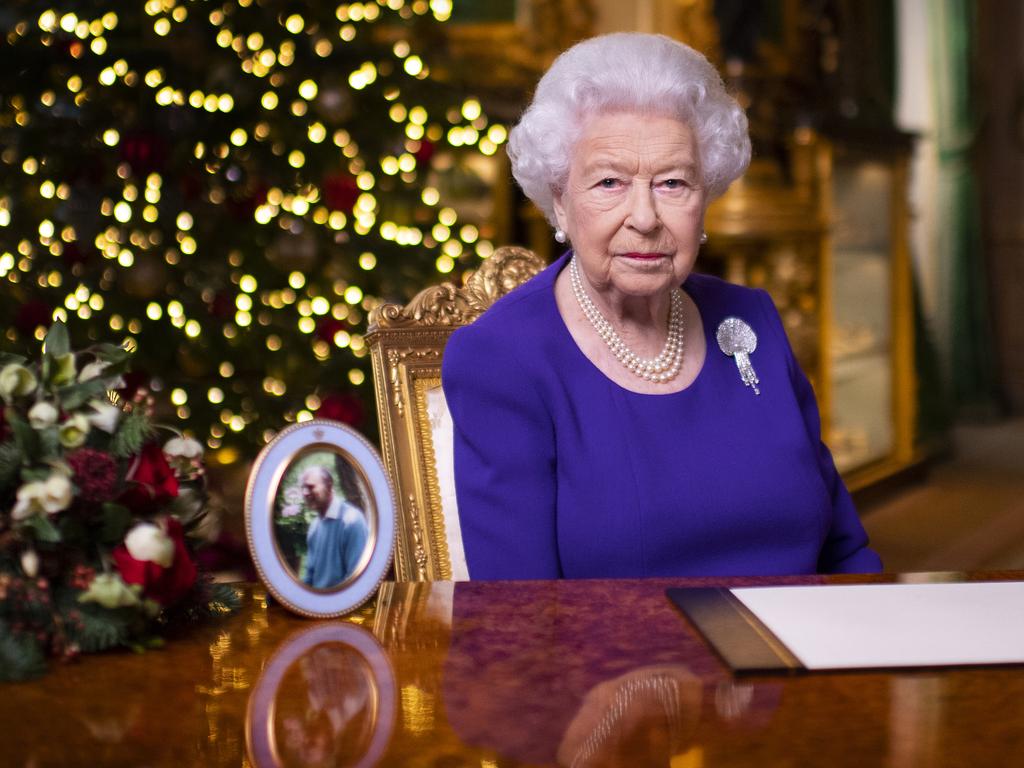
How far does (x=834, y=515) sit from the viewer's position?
2119mm

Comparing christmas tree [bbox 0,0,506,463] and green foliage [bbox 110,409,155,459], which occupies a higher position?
christmas tree [bbox 0,0,506,463]

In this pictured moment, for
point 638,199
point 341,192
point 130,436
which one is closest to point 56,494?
point 130,436

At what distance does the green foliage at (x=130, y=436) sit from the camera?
1244mm

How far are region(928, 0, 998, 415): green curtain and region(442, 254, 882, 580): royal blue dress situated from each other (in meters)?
7.06

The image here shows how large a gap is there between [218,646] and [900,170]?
20.7 feet

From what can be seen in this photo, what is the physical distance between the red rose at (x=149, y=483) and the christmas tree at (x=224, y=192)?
236 centimetres

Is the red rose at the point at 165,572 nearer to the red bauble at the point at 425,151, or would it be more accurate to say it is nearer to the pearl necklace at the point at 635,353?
the pearl necklace at the point at 635,353

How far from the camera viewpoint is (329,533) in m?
1.36

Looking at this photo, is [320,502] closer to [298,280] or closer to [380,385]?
[380,385]

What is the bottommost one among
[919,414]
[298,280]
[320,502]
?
[919,414]

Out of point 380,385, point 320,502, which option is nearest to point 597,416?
point 380,385

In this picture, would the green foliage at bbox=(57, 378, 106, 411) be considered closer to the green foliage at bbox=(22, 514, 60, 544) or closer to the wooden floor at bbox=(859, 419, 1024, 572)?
the green foliage at bbox=(22, 514, 60, 544)

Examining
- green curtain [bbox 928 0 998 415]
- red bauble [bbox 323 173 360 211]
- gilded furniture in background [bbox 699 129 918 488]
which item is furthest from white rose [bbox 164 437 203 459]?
green curtain [bbox 928 0 998 415]

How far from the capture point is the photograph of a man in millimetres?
1352
